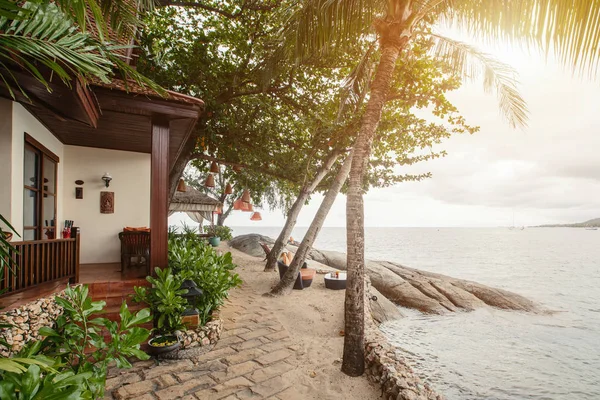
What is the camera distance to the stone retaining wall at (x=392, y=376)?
3.45 m

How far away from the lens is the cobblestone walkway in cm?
338

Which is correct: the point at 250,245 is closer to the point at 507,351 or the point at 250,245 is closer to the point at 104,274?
the point at 104,274

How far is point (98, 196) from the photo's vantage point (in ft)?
25.5

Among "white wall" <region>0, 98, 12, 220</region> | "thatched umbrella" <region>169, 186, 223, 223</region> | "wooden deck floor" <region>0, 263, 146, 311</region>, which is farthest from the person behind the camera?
"thatched umbrella" <region>169, 186, 223, 223</region>

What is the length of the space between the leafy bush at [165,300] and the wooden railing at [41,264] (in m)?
1.21

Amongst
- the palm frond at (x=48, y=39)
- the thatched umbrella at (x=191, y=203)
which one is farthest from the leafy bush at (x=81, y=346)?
the thatched umbrella at (x=191, y=203)

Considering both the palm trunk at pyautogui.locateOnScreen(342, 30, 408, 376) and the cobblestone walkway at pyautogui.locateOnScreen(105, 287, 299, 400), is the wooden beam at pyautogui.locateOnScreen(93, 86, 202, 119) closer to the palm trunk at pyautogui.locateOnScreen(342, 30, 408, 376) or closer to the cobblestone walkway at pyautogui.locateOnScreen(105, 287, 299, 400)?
the palm trunk at pyautogui.locateOnScreen(342, 30, 408, 376)

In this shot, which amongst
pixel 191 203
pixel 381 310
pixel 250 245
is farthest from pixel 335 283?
pixel 250 245

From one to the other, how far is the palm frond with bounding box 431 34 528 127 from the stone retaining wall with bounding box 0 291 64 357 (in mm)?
7605

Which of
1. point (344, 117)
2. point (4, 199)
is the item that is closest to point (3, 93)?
point (4, 199)

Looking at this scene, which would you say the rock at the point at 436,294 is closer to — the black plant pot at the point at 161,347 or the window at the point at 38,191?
the black plant pot at the point at 161,347

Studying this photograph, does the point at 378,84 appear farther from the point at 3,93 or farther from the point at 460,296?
the point at 460,296

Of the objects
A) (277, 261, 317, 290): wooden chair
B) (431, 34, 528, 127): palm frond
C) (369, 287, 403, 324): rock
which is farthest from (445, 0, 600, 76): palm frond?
(369, 287, 403, 324): rock

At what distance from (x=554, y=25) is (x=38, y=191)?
7.81 meters
